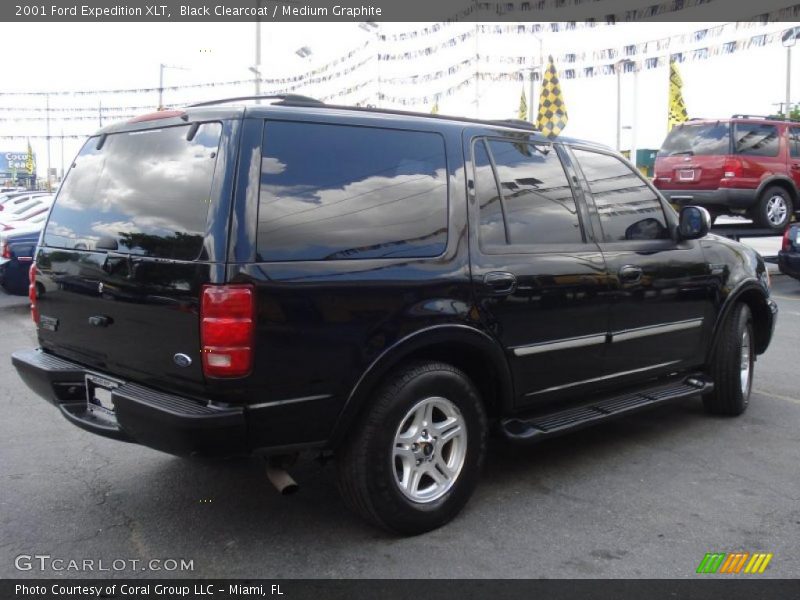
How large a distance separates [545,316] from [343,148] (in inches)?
53.3

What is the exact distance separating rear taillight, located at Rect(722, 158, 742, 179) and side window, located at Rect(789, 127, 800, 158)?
1344 mm

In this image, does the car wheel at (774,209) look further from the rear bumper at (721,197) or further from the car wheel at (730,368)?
the car wheel at (730,368)

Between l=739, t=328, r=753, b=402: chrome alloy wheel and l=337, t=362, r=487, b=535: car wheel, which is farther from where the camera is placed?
l=739, t=328, r=753, b=402: chrome alloy wheel

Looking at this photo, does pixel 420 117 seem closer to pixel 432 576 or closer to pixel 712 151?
pixel 432 576

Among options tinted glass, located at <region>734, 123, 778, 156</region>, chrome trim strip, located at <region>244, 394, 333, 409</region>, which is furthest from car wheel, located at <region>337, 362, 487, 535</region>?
tinted glass, located at <region>734, 123, 778, 156</region>

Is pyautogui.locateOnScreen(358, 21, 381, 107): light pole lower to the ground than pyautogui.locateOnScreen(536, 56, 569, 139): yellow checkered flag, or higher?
higher

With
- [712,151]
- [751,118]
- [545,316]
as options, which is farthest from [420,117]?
[751,118]

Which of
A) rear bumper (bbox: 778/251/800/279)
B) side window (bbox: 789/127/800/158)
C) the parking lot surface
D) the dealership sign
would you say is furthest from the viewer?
the dealership sign

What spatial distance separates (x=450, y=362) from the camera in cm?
388

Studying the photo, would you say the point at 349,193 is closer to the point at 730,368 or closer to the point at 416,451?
the point at 416,451

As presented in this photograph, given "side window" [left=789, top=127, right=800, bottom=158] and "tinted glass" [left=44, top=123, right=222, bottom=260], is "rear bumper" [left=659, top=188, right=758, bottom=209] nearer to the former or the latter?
"side window" [left=789, top=127, right=800, bottom=158]

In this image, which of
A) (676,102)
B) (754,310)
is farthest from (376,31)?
(754,310)

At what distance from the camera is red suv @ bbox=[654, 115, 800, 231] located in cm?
1245

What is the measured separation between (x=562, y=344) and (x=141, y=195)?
86.2 inches
